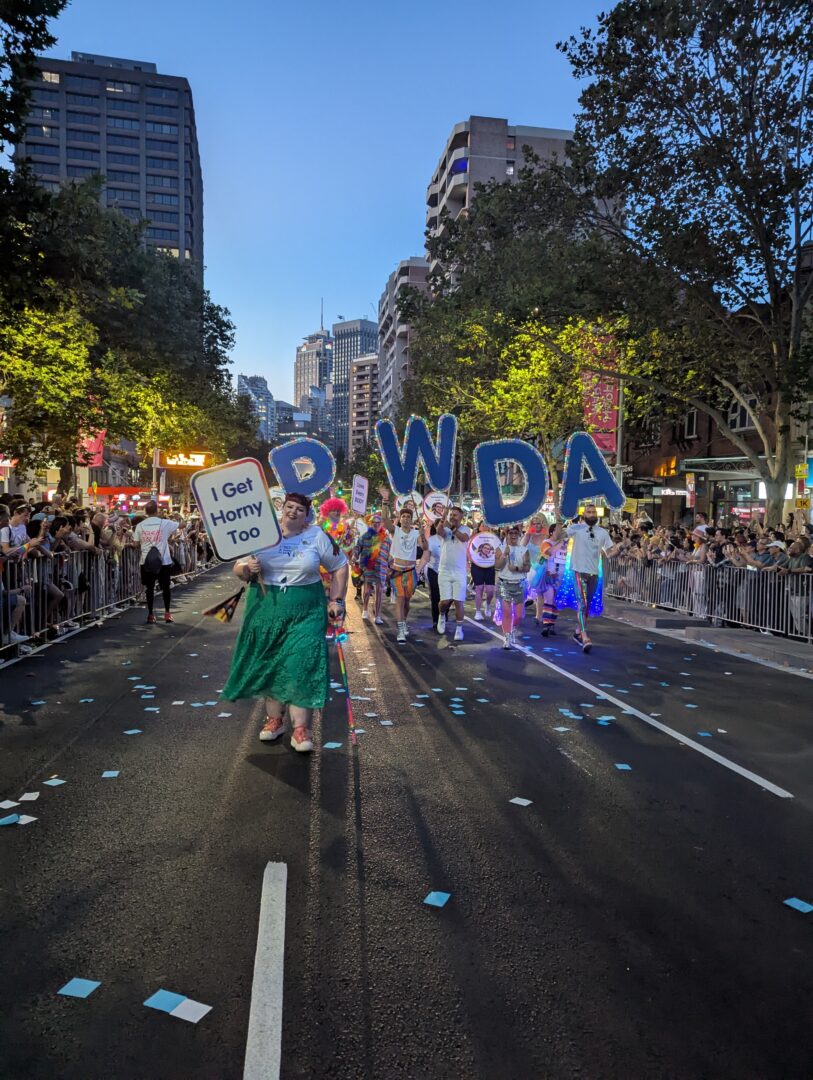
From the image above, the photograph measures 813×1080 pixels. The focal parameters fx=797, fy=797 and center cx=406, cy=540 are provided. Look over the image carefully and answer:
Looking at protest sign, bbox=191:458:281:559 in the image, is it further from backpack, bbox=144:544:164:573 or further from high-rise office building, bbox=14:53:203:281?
high-rise office building, bbox=14:53:203:281

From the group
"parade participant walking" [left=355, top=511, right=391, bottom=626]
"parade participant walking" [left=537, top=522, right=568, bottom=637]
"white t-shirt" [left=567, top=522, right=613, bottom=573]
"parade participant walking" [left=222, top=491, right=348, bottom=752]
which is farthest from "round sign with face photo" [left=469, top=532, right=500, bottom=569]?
"parade participant walking" [left=222, top=491, right=348, bottom=752]

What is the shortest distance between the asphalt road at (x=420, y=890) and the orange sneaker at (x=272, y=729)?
0.11 meters

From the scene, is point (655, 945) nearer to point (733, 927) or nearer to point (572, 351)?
point (733, 927)

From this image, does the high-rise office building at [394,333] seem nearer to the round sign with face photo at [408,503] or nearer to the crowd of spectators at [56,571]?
the round sign with face photo at [408,503]

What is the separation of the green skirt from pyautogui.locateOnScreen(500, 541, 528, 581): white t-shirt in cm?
547

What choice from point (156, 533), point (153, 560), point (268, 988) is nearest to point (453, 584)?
point (156, 533)

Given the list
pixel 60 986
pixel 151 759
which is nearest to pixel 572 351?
pixel 151 759

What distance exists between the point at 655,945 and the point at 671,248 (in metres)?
17.0

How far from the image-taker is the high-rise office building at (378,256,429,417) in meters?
112

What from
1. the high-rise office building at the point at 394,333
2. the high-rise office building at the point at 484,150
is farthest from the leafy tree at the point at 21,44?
the high-rise office building at the point at 394,333

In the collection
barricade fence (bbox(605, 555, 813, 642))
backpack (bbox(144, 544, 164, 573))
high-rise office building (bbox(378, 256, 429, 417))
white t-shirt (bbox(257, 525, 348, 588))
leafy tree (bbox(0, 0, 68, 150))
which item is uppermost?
high-rise office building (bbox(378, 256, 429, 417))

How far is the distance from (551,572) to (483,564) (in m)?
1.18

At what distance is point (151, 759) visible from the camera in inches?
232

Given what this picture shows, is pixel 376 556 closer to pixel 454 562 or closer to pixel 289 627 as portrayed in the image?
pixel 454 562
